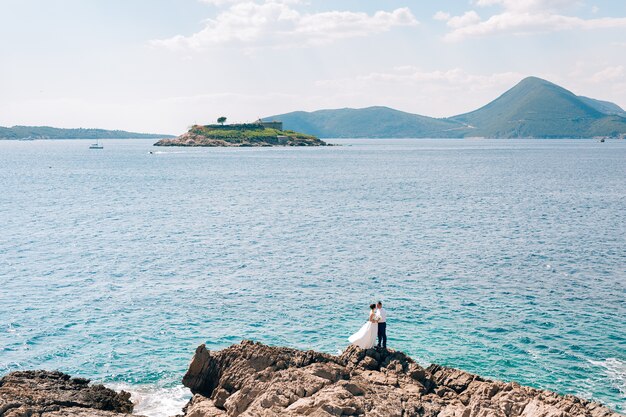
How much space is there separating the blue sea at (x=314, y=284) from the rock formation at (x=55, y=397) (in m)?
1.74

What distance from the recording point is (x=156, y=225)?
231ft

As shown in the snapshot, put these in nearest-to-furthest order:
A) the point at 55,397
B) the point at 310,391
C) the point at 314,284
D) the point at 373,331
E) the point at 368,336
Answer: the point at 310,391 → the point at 55,397 → the point at 368,336 → the point at 373,331 → the point at 314,284

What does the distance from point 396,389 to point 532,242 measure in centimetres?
4108

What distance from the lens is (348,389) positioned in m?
19.2

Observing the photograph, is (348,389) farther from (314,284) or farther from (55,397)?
(314,284)

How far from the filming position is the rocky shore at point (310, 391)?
1812 cm

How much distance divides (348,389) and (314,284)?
23153 mm

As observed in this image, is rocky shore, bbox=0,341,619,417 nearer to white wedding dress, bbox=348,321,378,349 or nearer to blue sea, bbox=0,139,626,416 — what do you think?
white wedding dress, bbox=348,321,378,349

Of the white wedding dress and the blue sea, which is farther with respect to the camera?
the blue sea

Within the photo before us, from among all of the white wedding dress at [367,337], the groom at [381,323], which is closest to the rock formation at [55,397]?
the white wedding dress at [367,337]

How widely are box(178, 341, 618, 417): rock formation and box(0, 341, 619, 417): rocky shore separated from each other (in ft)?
0.11

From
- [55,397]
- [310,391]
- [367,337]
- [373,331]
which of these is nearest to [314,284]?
[373,331]

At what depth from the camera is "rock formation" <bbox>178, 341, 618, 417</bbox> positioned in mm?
17953

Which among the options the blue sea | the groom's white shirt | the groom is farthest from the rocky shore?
the blue sea
